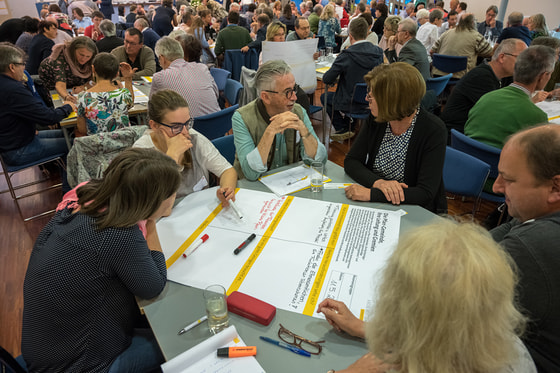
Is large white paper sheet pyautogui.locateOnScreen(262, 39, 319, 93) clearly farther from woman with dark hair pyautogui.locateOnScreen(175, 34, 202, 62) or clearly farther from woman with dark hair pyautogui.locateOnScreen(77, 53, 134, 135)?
woman with dark hair pyautogui.locateOnScreen(77, 53, 134, 135)

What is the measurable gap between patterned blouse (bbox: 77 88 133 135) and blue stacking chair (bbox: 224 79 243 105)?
3.33 ft

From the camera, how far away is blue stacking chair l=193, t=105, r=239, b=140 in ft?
9.55

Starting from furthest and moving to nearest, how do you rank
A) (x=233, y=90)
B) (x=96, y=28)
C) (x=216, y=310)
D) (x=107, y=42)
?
1. (x=96, y=28)
2. (x=107, y=42)
3. (x=233, y=90)
4. (x=216, y=310)

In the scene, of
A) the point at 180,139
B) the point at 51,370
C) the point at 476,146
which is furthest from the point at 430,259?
the point at 476,146

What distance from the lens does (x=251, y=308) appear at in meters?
1.11

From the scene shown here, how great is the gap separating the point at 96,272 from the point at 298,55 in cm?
402

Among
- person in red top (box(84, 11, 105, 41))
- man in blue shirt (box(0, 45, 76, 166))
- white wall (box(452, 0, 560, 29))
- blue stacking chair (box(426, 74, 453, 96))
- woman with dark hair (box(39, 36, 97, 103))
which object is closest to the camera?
man in blue shirt (box(0, 45, 76, 166))

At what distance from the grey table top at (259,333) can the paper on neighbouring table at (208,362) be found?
0.04 metres

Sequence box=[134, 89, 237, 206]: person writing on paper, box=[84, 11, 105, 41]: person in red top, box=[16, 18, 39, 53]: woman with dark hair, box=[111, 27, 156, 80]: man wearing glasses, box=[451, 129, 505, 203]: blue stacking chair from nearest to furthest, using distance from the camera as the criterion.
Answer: box=[134, 89, 237, 206]: person writing on paper, box=[451, 129, 505, 203]: blue stacking chair, box=[111, 27, 156, 80]: man wearing glasses, box=[16, 18, 39, 53]: woman with dark hair, box=[84, 11, 105, 41]: person in red top

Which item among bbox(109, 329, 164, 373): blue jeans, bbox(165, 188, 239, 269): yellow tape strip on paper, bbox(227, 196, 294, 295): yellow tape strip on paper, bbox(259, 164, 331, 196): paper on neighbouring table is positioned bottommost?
bbox(109, 329, 164, 373): blue jeans

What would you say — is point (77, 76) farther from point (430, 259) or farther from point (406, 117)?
point (430, 259)

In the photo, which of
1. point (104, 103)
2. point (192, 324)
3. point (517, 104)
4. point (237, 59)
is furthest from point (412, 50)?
point (192, 324)

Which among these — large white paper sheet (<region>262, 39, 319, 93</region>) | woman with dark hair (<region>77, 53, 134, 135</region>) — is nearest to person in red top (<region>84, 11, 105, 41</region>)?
large white paper sheet (<region>262, 39, 319, 93</region>)

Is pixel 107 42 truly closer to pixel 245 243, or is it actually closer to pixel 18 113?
pixel 18 113
